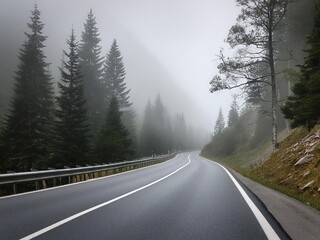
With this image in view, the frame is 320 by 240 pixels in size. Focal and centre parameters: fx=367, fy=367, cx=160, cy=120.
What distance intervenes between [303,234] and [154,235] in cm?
224

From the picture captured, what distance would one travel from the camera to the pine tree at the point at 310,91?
15.9m

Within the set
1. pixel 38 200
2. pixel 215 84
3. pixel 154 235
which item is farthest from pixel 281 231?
pixel 215 84

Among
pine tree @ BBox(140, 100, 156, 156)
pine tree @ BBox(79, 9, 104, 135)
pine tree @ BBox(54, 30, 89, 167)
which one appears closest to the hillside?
pine tree @ BBox(54, 30, 89, 167)

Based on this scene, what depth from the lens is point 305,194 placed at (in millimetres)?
10289

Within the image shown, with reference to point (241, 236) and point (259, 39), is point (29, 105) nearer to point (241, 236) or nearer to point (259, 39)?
point (259, 39)

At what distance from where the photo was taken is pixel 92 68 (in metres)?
51.8

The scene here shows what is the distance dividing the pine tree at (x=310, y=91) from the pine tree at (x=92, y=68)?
112 feet

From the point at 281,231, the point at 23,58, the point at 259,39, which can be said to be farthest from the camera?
the point at 23,58

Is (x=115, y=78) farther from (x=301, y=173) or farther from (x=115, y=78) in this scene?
(x=301, y=173)

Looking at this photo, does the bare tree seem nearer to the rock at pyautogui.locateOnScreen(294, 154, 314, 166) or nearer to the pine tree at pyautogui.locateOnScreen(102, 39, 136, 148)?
the rock at pyautogui.locateOnScreen(294, 154, 314, 166)

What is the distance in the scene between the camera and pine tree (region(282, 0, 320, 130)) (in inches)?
625

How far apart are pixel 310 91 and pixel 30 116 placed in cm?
2408

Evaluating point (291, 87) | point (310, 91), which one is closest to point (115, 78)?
point (291, 87)

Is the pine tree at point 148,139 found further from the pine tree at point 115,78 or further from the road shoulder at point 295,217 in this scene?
the road shoulder at point 295,217
